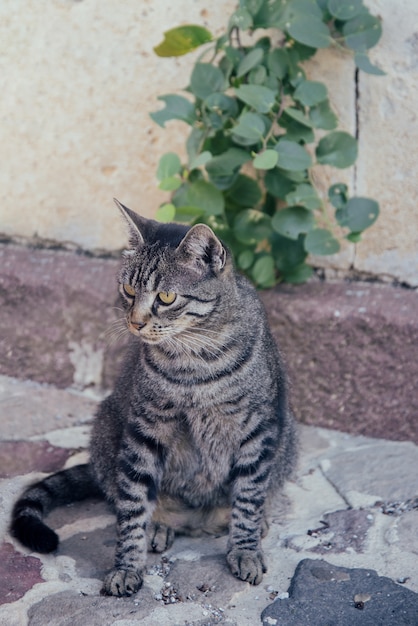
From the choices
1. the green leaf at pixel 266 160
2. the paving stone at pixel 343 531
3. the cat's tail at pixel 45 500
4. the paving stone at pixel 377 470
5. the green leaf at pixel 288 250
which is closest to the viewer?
the cat's tail at pixel 45 500

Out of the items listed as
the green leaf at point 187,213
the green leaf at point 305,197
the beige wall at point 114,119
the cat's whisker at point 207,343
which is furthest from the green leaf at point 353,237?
the cat's whisker at point 207,343

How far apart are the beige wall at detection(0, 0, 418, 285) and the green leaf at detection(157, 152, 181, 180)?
34 centimetres

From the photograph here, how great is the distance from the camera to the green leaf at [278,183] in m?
4.19

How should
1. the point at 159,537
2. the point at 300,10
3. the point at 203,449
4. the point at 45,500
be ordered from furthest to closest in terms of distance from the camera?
the point at 300,10, the point at 45,500, the point at 159,537, the point at 203,449

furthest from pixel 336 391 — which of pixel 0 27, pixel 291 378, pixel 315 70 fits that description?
pixel 0 27

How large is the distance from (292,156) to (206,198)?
47cm

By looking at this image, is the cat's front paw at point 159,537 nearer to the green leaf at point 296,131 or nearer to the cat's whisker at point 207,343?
the cat's whisker at point 207,343

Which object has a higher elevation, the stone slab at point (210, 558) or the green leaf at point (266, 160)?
the green leaf at point (266, 160)

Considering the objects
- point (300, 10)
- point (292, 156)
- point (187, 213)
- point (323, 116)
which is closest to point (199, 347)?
point (187, 213)

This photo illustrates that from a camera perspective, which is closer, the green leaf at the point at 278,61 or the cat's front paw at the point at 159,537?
the cat's front paw at the point at 159,537

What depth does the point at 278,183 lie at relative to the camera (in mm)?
4195

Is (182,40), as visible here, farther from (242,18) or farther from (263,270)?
(263,270)

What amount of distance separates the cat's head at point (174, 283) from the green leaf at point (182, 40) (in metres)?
1.30

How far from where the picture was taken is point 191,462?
333 centimetres
